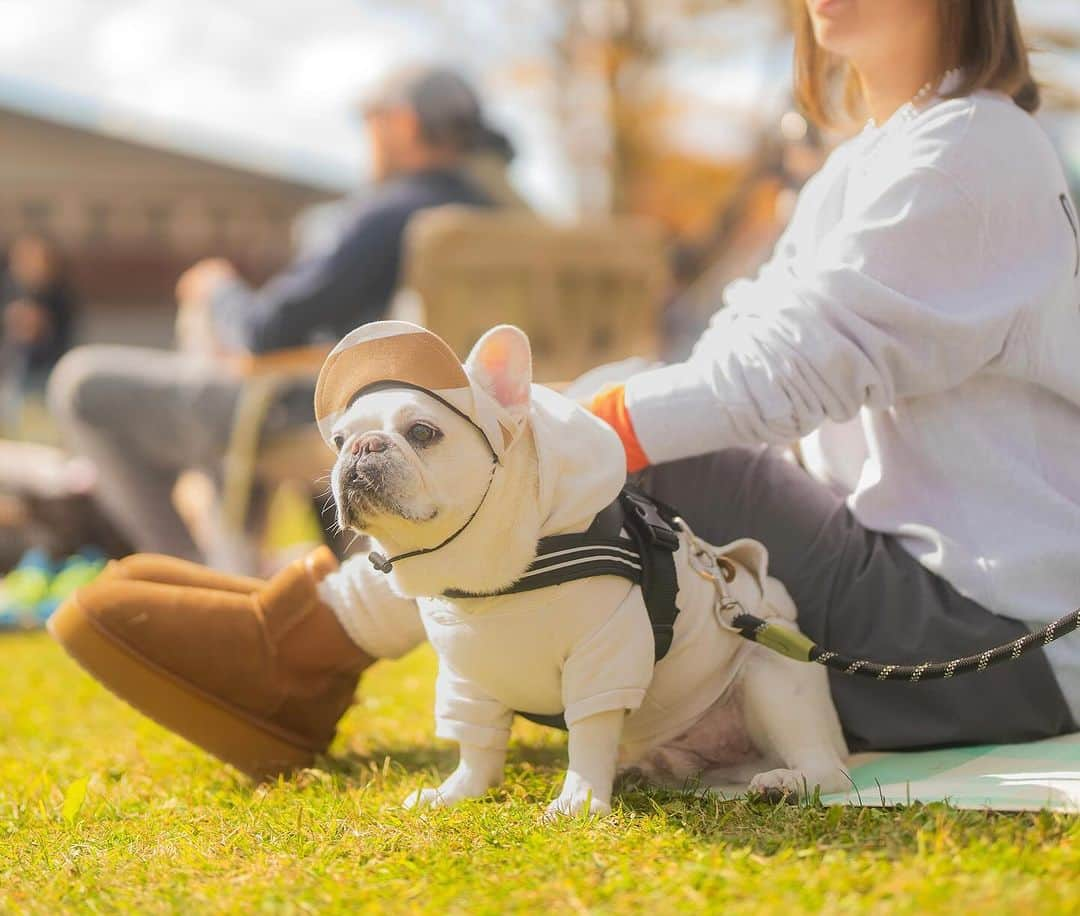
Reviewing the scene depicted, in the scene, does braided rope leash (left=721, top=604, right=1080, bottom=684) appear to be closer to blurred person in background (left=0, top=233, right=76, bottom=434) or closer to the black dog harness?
the black dog harness

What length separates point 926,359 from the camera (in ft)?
6.15

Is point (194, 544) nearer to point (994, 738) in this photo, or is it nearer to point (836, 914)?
point (994, 738)

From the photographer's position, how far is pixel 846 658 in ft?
6.19

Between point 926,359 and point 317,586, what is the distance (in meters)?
1.09

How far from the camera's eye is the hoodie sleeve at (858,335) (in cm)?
185

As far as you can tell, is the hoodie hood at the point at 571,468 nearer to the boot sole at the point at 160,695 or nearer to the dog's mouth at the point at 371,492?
the dog's mouth at the point at 371,492

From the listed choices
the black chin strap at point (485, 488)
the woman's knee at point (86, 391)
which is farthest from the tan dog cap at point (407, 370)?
the woman's knee at point (86, 391)

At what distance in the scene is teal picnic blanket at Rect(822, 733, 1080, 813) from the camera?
1.63m

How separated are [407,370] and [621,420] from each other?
1.44ft

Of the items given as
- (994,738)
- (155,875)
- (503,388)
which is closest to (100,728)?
(155,875)

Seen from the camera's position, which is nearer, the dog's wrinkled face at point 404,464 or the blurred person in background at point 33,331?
the dog's wrinkled face at point 404,464

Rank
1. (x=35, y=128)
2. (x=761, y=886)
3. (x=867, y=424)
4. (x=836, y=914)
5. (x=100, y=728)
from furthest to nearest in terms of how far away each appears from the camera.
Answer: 1. (x=35, y=128)
2. (x=100, y=728)
3. (x=867, y=424)
4. (x=761, y=886)
5. (x=836, y=914)

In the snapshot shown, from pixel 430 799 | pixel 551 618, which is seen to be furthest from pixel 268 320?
pixel 551 618

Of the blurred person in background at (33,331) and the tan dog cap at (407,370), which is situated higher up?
the tan dog cap at (407,370)
